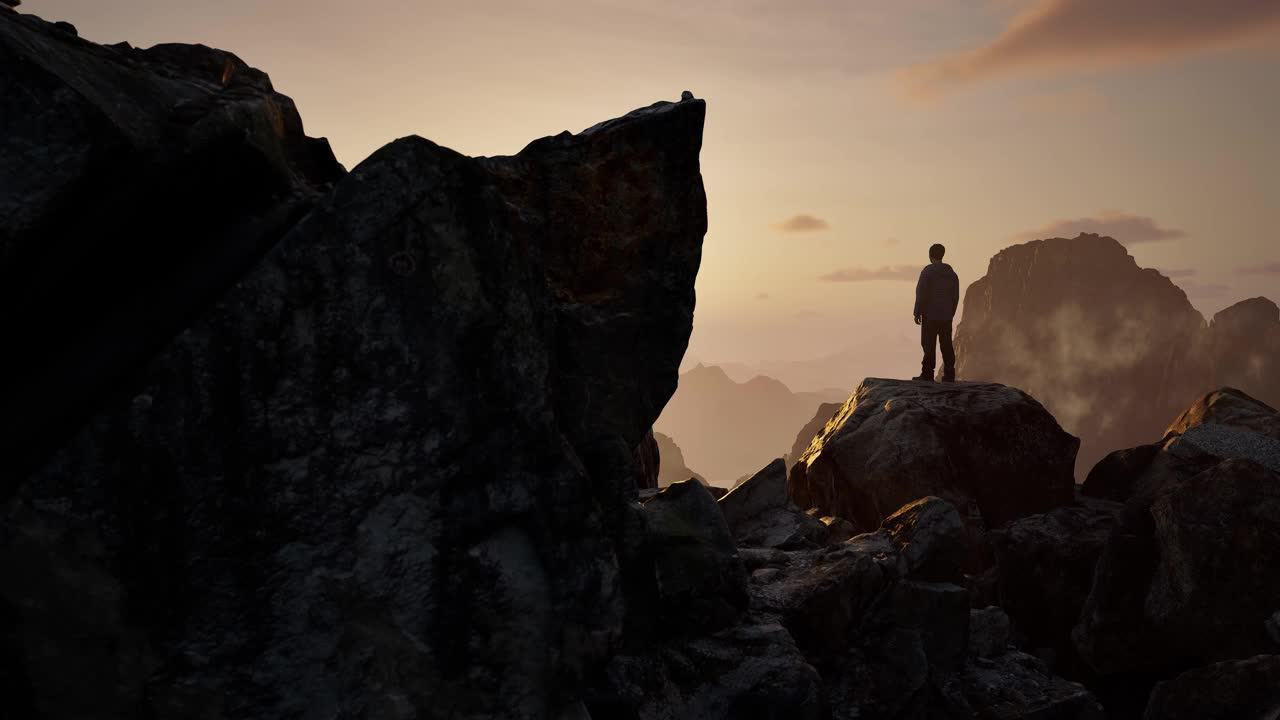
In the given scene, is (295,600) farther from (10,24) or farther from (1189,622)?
(1189,622)

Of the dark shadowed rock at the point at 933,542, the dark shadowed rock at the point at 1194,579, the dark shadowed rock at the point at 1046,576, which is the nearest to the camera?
the dark shadowed rock at the point at 933,542

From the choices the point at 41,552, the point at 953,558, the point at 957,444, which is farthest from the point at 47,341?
the point at 957,444

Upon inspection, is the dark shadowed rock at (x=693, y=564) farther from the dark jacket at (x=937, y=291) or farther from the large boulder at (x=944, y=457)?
the dark jacket at (x=937, y=291)

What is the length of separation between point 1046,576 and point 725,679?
11.1 meters

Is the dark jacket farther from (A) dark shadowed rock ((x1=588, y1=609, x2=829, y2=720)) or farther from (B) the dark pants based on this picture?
(A) dark shadowed rock ((x1=588, y1=609, x2=829, y2=720))

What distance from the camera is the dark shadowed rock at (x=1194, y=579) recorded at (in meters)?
13.5

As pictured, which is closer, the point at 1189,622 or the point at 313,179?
the point at 313,179

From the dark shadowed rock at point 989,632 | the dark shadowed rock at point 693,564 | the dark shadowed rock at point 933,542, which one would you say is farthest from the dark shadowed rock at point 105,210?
the dark shadowed rock at point 989,632

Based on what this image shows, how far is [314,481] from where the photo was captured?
5.39 meters

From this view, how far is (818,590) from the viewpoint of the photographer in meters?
9.78

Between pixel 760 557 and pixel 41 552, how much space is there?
8.56 meters

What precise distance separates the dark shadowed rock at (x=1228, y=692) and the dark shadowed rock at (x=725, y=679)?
23.9 feet

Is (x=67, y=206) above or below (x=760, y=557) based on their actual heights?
above

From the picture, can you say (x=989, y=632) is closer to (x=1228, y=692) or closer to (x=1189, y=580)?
(x=1228, y=692)
